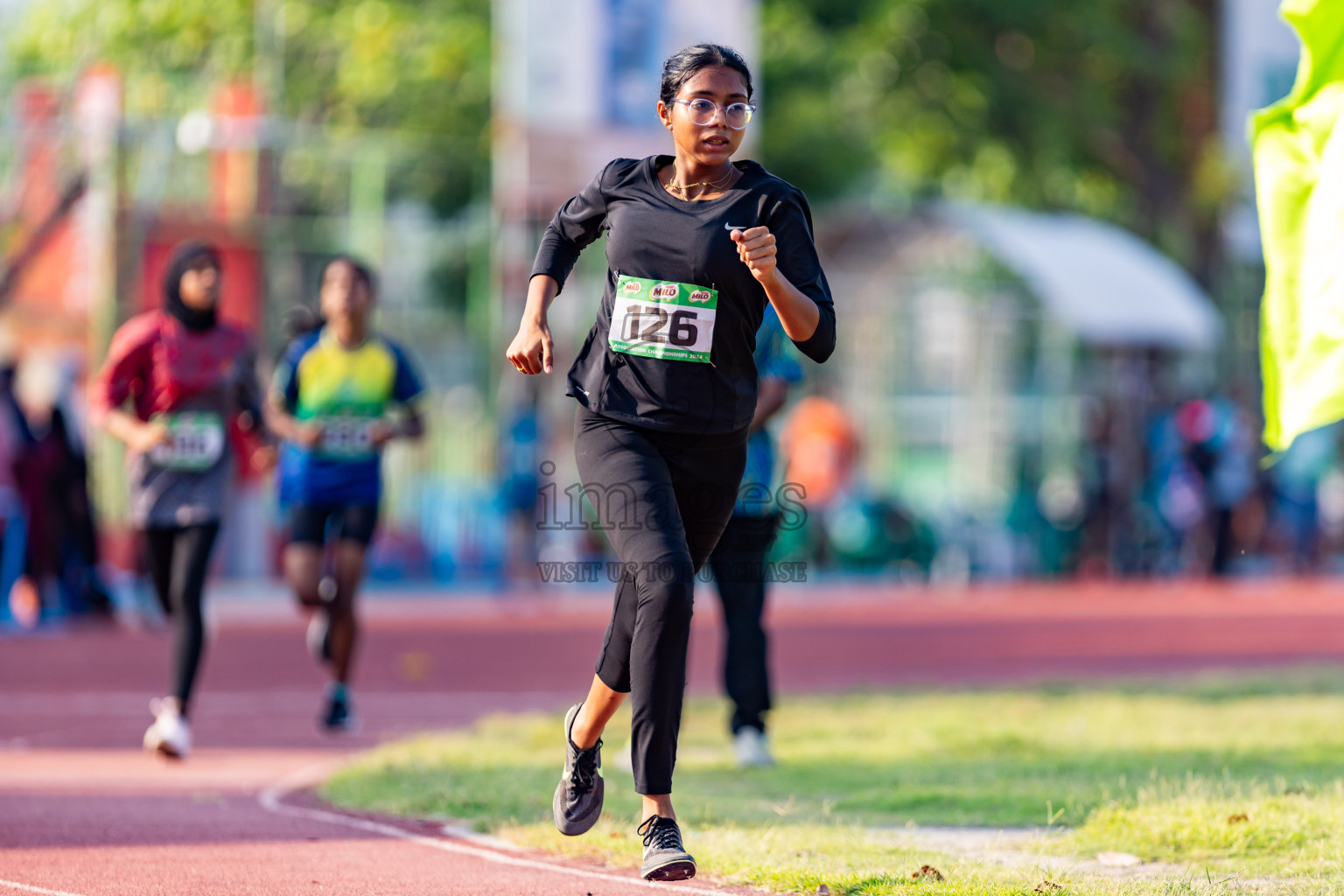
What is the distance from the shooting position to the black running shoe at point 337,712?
30.9 feet

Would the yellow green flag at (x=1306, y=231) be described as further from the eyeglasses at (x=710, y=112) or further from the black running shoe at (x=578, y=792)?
the black running shoe at (x=578, y=792)

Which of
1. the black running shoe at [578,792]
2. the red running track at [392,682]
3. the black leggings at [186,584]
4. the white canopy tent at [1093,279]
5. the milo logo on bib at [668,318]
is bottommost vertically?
the red running track at [392,682]

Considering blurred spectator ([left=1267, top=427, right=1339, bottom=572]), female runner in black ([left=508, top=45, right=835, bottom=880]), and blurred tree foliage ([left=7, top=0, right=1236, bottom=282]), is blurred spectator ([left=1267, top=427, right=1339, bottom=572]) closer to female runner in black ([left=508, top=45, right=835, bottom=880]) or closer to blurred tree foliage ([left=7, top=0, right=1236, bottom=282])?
blurred tree foliage ([left=7, top=0, right=1236, bottom=282])

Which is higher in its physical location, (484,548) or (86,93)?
(86,93)

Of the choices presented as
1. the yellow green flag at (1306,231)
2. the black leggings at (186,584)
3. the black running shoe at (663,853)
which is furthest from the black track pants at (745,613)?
the black running shoe at (663,853)

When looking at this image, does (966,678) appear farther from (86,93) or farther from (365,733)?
(86,93)

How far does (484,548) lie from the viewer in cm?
2028

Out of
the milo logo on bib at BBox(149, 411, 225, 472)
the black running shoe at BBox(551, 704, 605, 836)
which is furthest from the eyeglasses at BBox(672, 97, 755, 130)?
the milo logo on bib at BBox(149, 411, 225, 472)

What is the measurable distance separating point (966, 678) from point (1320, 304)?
7044mm

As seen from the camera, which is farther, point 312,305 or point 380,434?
point 312,305

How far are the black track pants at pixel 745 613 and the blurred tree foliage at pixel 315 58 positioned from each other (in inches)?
547

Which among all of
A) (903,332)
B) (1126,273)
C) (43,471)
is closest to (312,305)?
(43,471)

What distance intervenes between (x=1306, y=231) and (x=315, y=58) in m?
19.7

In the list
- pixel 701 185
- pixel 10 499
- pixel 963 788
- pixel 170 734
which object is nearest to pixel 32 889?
pixel 701 185
